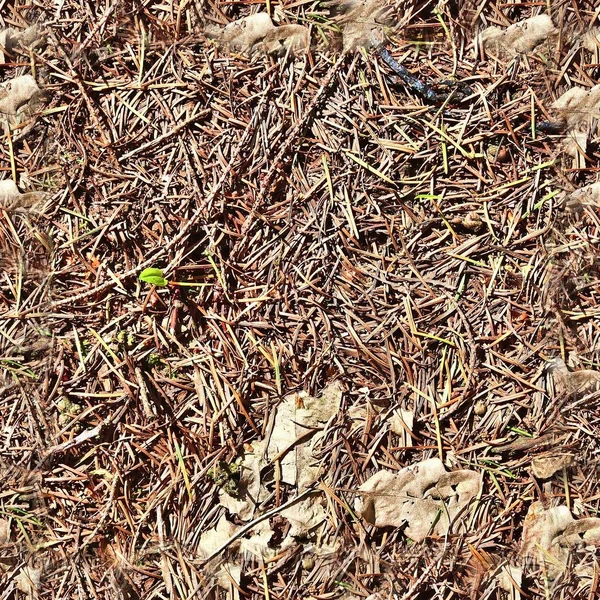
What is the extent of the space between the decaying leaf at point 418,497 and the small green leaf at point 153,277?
964 millimetres

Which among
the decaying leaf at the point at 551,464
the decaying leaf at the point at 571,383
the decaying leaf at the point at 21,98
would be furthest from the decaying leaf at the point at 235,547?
the decaying leaf at the point at 21,98

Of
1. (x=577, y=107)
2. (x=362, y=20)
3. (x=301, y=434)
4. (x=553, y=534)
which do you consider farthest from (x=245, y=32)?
(x=553, y=534)

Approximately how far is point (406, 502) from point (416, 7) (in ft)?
5.61

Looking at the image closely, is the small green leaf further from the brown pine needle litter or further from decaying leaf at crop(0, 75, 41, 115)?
decaying leaf at crop(0, 75, 41, 115)

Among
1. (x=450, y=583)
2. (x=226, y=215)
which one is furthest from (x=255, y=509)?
(x=226, y=215)

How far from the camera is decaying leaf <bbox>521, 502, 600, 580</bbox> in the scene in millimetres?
2037

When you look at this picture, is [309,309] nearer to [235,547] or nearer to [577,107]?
[235,547]

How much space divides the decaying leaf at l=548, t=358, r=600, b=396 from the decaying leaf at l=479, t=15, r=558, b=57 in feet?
3.57

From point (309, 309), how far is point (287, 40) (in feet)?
3.06

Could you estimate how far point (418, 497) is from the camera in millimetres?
2033

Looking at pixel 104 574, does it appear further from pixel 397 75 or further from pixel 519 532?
pixel 397 75

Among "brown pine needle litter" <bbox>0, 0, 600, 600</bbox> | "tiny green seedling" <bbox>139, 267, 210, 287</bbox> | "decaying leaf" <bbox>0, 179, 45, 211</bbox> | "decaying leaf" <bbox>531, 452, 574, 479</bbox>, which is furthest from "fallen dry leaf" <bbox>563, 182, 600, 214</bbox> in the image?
"decaying leaf" <bbox>0, 179, 45, 211</bbox>

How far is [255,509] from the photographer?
2037 millimetres

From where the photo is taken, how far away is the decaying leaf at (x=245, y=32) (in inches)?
82.0
